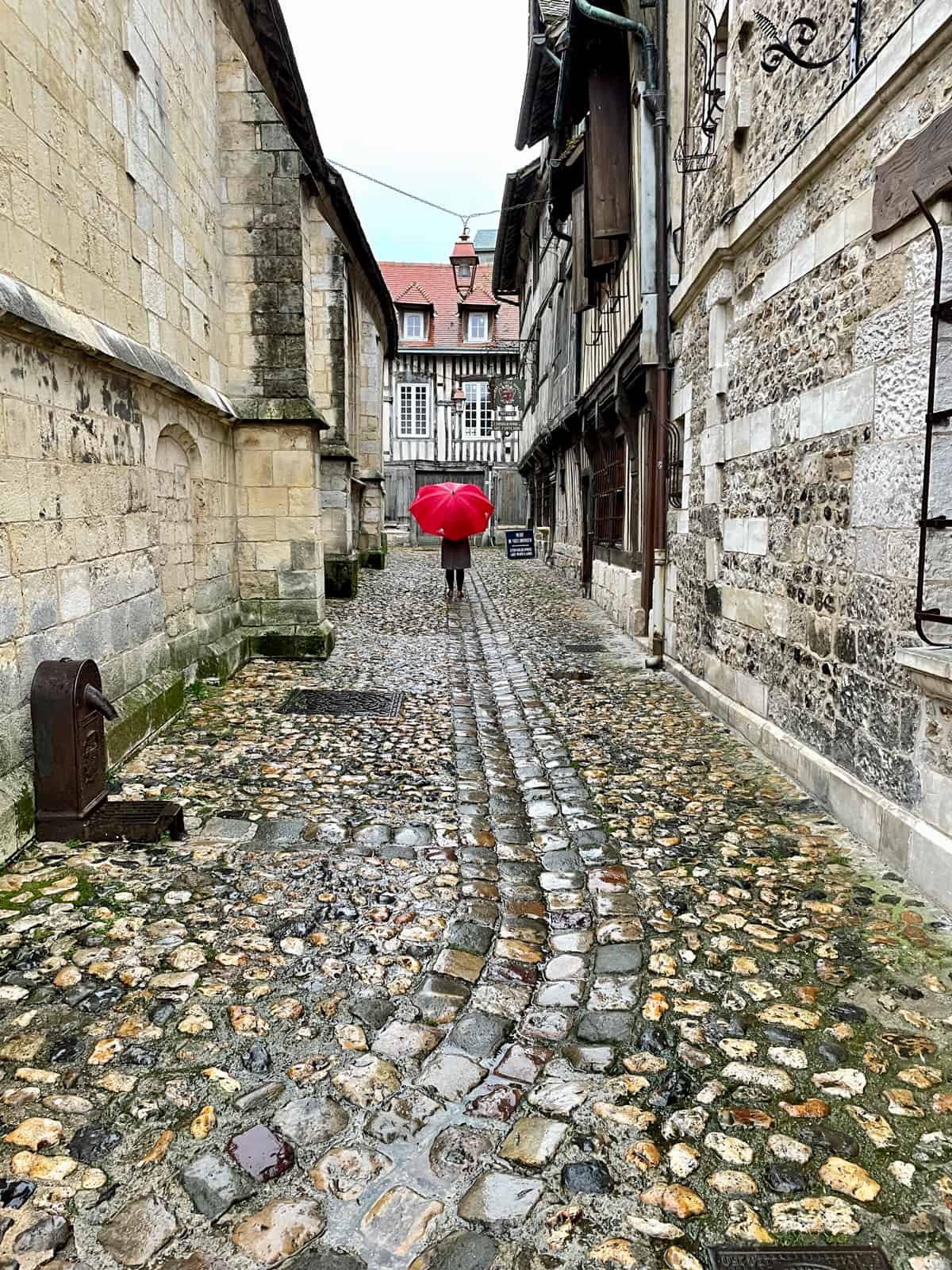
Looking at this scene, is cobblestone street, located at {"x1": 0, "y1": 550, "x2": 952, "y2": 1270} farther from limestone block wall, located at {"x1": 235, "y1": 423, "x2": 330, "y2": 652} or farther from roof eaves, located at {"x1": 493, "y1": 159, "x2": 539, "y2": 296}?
roof eaves, located at {"x1": 493, "y1": 159, "x2": 539, "y2": 296}

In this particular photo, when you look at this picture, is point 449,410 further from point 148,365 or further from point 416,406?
point 148,365

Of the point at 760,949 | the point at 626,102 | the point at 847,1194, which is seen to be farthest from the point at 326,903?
the point at 626,102

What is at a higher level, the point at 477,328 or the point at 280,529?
the point at 477,328

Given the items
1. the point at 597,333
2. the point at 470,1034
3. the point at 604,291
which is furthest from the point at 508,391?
the point at 470,1034

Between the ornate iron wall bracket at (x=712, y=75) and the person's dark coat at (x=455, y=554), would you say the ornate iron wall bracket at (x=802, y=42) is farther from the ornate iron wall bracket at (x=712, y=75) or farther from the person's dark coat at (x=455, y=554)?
the person's dark coat at (x=455, y=554)

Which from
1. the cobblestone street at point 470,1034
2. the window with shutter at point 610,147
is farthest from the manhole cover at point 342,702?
the window with shutter at point 610,147

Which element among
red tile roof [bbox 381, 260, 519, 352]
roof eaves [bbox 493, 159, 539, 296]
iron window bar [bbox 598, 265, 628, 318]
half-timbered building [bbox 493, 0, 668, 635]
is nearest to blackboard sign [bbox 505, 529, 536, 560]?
half-timbered building [bbox 493, 0, 668, 635]

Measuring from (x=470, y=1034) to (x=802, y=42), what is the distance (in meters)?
4.74

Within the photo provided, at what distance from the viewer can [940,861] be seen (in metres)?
2.99

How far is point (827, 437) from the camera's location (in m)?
4.11

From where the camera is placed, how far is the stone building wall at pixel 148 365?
3607mm

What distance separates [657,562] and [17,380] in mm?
5672

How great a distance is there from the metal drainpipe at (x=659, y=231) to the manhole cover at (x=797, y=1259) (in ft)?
21.4

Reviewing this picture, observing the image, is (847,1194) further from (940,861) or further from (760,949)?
(940,861)
